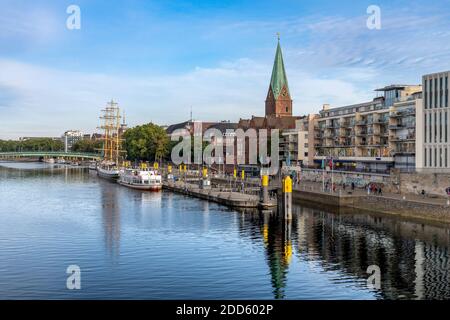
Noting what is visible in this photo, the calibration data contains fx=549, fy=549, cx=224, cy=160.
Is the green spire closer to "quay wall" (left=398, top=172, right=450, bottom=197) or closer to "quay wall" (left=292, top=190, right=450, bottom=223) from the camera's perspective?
"quay wall" (left=292, top=190, right=450, bottom=223)

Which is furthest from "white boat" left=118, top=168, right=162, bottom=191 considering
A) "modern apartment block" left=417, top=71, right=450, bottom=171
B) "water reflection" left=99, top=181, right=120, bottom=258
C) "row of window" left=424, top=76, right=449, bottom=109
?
"row of window" left=424, top=76, right=449, bottom=109

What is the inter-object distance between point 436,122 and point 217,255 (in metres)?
38.7

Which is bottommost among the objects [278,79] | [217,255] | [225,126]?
[217,255]

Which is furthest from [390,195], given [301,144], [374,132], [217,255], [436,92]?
[301,144]

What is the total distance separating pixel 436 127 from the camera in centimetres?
6581

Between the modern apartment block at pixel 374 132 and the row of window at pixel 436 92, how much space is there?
12.1 feet

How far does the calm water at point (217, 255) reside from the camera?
99.5 ft

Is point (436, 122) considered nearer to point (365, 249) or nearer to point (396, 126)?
point (396, 126)

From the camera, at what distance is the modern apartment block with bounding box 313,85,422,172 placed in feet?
249

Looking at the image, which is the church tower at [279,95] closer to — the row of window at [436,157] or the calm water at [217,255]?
the row of window at [436,157]

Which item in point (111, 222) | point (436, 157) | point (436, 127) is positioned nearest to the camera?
point (111, 222)

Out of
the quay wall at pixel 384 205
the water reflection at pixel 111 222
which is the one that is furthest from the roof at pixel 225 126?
the quay wall at pixel 384 205

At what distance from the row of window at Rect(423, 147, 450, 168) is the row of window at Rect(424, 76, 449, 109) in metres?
5.23
